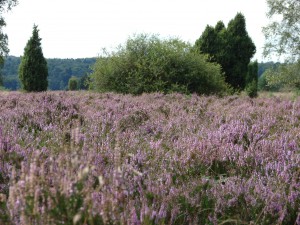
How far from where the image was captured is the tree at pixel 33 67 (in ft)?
94.4

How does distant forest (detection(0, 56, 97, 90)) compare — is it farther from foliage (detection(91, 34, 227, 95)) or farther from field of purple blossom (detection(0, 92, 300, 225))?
field of purple blossom (detection(0, 92, 300, 225))

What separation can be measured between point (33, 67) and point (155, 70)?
45.8 ft

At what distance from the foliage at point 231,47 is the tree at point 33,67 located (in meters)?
12.3

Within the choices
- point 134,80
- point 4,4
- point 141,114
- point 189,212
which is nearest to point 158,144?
point 189,212

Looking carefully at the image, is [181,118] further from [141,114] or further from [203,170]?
[203,170]

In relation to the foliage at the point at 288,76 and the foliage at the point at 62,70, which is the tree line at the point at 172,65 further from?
the foliage at the point at 62,70

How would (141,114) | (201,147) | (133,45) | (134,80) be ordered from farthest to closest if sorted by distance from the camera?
(133,45), (134,80), (141,114), (201,147)

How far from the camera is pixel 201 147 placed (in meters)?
3.88

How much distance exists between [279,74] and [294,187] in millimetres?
30941

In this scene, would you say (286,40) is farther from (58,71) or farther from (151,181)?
(58,71)

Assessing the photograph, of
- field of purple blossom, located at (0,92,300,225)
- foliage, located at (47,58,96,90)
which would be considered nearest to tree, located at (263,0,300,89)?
field of purple blossom, located at (0,92,300,225)

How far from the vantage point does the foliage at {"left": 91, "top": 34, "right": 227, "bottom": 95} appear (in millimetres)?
18500

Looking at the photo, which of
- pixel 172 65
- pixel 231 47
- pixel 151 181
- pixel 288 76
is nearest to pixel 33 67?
pixel 172 65

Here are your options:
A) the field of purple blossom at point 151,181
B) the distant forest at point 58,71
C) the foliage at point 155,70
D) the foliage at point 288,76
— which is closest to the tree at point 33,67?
the foliage at point 155,70
